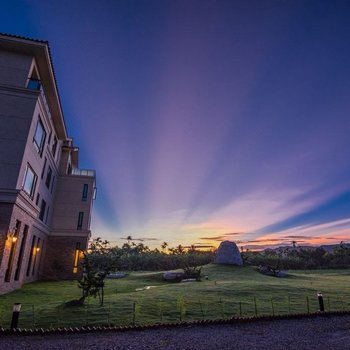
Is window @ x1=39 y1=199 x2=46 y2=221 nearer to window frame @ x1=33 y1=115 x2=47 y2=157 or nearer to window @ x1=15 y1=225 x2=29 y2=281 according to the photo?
window @ x1=15 y1=225 x2=29 y2=281

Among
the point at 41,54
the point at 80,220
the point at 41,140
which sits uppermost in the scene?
the point at 41,54

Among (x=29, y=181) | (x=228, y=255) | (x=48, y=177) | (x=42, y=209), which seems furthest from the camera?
(x=228, y=255)

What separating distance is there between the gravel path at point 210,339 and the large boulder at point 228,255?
86.7ft

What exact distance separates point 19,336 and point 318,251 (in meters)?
58.6

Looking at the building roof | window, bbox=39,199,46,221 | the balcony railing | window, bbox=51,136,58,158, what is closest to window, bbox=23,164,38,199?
window, bbox=39,199,46,221

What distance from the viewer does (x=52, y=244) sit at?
28.2 metres

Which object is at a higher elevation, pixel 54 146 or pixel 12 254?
pixel 54 146

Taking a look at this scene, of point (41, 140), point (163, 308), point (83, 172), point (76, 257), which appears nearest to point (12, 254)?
point (41, 140)

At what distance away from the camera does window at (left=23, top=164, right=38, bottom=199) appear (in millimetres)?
17905

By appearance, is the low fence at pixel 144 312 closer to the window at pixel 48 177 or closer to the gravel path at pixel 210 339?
the gravel path at pixel 210 339

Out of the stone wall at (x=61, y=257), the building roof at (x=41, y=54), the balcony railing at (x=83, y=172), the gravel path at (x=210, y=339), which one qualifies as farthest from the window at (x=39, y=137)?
the gravel path at (x=210, y=339)

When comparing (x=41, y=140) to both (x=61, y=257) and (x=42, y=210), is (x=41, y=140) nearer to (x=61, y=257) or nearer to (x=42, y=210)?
(x=42, y=210)

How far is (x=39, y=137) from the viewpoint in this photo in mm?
19781

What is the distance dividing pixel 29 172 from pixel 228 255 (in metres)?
26.4
